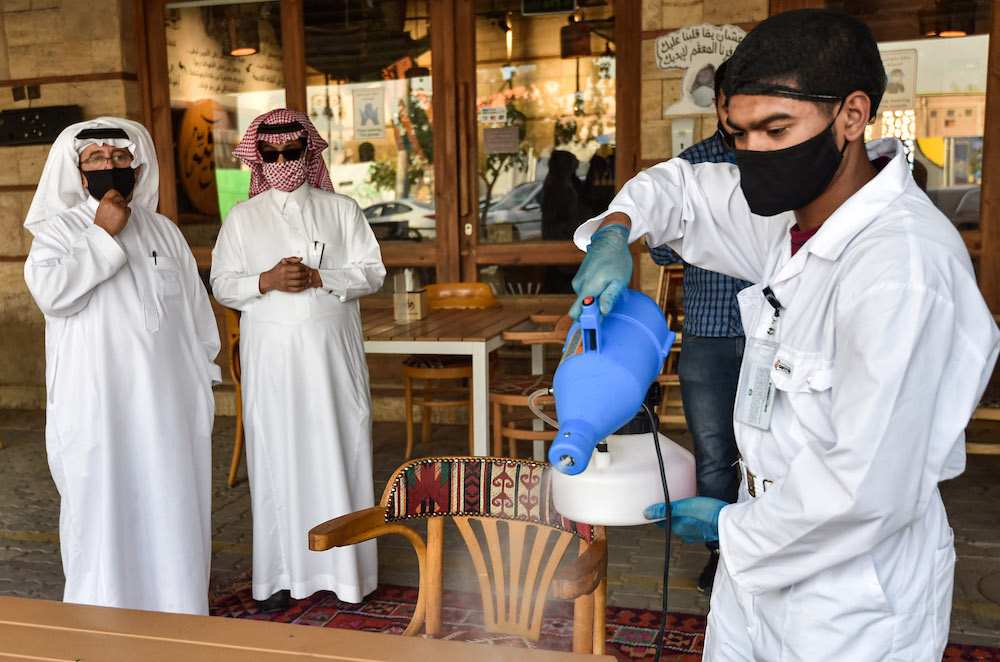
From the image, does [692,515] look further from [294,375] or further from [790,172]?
[294,375]

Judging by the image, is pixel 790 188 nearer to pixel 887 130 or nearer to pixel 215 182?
pixel 887 130

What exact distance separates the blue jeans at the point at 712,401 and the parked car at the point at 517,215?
2921mm

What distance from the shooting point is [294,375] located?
3279 millimetres

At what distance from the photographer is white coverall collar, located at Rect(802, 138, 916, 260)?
48.5 inches

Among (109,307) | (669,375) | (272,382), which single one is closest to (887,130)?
(669,375)

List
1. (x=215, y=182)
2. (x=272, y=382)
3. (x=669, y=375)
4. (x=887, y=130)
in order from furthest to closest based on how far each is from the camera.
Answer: (x=215, y=182) → (x=887, y=130) → (x=669, y=375) → (x=272, y=382)

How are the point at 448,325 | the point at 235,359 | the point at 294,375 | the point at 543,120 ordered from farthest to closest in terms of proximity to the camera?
the point at 543,120 → the point at 235,359 → the point at 448,325 → the point at 294,375

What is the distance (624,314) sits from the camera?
1.31m

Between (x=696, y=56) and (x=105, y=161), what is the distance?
351cm

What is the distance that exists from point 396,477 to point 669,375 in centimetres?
286

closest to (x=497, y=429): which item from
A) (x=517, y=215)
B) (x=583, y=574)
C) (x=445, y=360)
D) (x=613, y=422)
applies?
(x=445, y=360)

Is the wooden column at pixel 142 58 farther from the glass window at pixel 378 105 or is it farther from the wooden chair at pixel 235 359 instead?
the wooden chair at pixel 235 359

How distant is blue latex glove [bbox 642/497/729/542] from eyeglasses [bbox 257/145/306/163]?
8.10 feet

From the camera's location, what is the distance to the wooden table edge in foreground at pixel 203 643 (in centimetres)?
130
